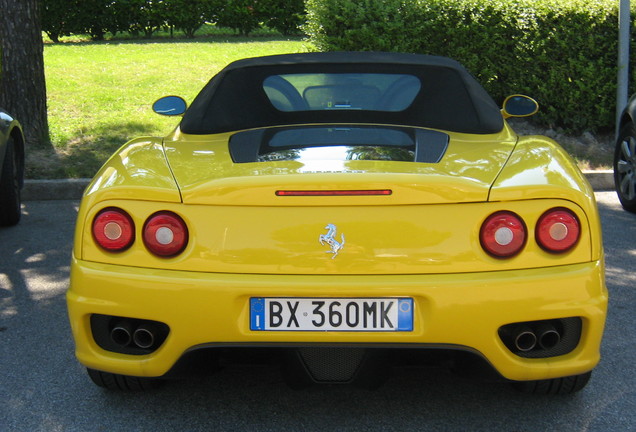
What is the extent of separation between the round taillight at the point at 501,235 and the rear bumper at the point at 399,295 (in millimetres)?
78

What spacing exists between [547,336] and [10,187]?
4883mm

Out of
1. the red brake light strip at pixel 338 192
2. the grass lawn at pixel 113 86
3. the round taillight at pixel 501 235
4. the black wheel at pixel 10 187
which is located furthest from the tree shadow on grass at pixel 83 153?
the round taillight at pixel 501 235

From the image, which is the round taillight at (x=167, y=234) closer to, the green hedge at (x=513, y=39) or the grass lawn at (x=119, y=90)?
the grass lawn at (x=119, y=90)

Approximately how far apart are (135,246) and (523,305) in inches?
52.2

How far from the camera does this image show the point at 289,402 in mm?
3736

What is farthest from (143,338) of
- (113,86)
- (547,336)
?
(113,86)

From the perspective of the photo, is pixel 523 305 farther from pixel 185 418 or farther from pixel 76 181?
pixel 76 181

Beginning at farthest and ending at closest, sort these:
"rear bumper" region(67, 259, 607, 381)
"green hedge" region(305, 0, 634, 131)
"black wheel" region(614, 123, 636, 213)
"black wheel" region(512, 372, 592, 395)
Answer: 1. "green hedge" region(305, 0, 634, 131)
2. "black wheel" region(614, 123, 636, 213)
3. "black wheel" region(512, 372, 592, 395)
4. "rear bumper" region(67, 259, 607, 381)

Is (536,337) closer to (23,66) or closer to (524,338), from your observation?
(524,338)

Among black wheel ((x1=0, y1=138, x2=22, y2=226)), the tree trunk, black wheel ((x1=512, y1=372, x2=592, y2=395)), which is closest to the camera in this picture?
black wheel ((x1=512, y1=372, x2=592, y2=395))

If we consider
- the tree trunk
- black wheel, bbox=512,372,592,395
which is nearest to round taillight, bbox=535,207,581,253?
black wheel, bbox=512,372,592,395

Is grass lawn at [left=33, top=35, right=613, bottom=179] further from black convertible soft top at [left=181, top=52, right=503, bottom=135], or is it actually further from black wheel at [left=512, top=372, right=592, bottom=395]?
black wheel at [left=512, top=372, right=592, bottom=395]

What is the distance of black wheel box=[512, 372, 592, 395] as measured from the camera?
3.62 meters

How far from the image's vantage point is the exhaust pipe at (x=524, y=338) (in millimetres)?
3217
